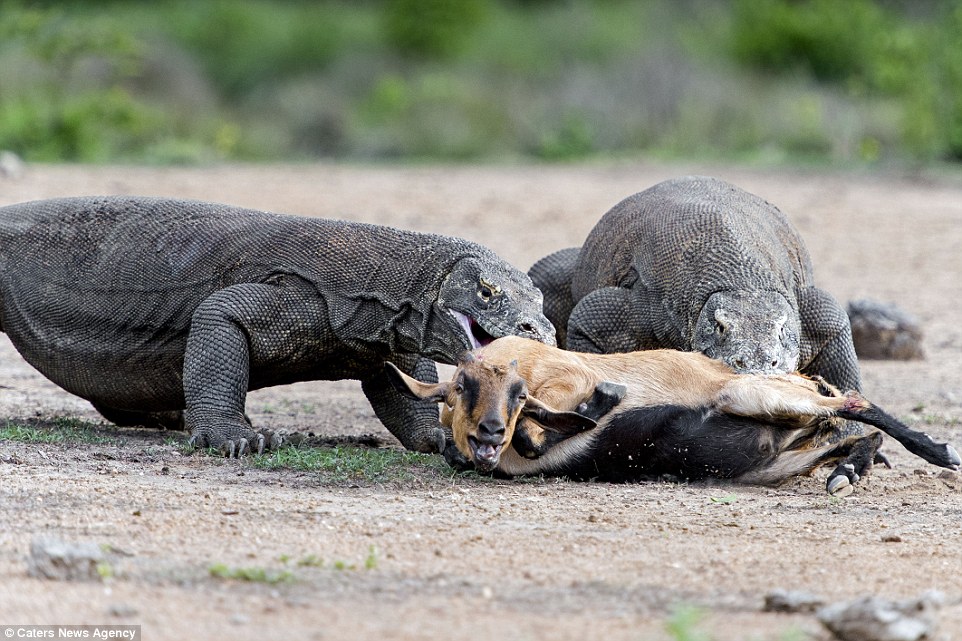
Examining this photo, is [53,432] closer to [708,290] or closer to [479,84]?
[708,290]

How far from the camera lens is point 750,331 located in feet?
23.0

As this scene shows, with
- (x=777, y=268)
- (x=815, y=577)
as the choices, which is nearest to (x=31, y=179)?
(x=777, y=268)

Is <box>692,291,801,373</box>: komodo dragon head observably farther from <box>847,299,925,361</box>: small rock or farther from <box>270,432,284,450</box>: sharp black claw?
<box>847,299,925,361</box>: small rock

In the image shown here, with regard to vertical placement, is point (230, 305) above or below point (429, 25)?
below

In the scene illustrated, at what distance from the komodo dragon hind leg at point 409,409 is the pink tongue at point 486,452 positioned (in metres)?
1.36

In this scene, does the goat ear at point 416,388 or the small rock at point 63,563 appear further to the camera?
the goat ear at point 416,388

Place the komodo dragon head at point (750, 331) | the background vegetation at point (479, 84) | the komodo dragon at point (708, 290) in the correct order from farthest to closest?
the background vegetation at point (479, 84) → the komodo dragon at point (708, 290) → the komodo dragon head at point (750, 331)

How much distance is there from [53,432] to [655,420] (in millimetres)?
3044

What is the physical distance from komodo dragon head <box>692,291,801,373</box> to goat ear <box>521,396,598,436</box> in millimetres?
961

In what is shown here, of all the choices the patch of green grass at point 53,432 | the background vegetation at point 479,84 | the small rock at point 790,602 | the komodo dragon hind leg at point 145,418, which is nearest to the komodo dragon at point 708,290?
the komodo dragon hind leg at point 145,418

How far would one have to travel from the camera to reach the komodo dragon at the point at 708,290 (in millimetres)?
7160

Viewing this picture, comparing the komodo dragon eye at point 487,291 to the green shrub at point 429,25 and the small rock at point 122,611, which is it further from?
the green shrub at point 429,25

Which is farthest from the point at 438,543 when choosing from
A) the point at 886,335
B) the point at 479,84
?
the point at 479,84

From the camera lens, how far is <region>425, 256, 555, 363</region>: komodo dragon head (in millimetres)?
6855
